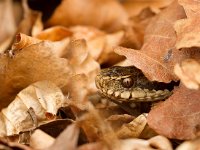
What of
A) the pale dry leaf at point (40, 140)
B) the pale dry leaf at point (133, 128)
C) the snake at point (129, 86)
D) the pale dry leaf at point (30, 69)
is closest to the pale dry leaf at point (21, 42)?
the pale dry leaf at point (30, 69)

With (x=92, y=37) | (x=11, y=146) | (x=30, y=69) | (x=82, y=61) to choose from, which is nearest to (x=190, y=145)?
(x=11, y=146)

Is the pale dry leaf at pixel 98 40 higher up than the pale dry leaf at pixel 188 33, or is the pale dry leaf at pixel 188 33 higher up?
the pale dry leaf at pixel 188 33

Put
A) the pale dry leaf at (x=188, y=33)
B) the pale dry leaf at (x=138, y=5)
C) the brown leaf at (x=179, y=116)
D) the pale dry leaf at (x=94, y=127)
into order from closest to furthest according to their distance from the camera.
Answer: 1. the pale dry leaf at (x=94, y=127)
2. the brown leaf at (x=179, y=116)
3. the pale dry leaf at (x=188, y=33)
4. the pale dry leaf at (x=138, y=5)

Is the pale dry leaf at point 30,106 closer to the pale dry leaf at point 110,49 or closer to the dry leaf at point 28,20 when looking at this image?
the pale dry leaf at point 110,49

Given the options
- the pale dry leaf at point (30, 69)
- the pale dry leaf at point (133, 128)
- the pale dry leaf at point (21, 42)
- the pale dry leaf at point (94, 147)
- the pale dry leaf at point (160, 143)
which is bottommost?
the pale dry leaf at point (160, 143)

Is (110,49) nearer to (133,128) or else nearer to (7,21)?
A: (7,21)

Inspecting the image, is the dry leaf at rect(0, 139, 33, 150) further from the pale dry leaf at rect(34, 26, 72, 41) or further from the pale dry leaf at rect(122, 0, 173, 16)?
the pale dry leaf at rect(122, 0, 173, 16)
